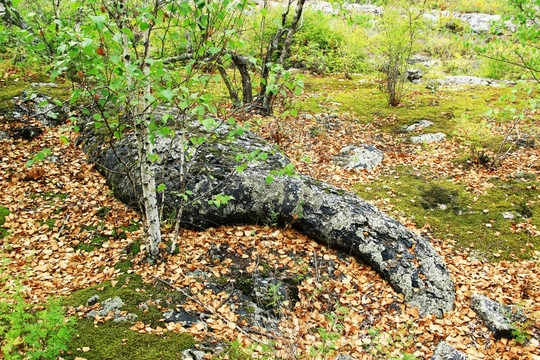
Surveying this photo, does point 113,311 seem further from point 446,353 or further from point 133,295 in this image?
point 446,353

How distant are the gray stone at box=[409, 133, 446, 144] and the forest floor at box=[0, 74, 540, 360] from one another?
1359 millimetres

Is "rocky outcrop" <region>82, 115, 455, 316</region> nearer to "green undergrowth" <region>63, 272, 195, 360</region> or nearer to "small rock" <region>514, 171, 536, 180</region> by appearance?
"green undergrowth" <region>63, 272, 195, 360</region>

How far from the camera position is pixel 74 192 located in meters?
5.59

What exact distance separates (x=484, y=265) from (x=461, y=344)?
188cm

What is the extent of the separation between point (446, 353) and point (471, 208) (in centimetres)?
393

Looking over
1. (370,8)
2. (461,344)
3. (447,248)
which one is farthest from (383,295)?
(370,8)

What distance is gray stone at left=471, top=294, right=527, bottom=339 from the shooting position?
3.77 metres

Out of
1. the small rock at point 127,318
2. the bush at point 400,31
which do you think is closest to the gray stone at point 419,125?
the bush at point 400,31

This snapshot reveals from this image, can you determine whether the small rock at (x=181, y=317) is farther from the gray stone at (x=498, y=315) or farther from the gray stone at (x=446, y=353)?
the gray stone at (x=498, y=315)

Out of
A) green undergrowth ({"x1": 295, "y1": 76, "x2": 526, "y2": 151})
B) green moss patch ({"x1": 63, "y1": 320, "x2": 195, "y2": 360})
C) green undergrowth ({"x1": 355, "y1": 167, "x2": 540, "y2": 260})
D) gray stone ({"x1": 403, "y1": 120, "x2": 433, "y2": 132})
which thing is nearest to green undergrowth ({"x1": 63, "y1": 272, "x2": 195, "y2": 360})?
green moss patch ({"x1": 63, "y1": 320, "x2": 195, "y2": 360})

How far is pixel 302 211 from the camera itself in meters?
5.02

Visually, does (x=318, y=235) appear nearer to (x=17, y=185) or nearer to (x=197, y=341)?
(x=197, y=341)

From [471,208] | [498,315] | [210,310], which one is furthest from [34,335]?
[471,208]

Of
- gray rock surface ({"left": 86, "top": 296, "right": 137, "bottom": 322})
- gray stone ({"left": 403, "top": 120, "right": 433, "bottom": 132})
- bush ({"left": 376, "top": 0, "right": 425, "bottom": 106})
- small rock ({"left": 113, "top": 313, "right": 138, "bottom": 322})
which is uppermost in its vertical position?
bush ({"left": 376, "top": 0, "right": 425, "bottom": 106})
